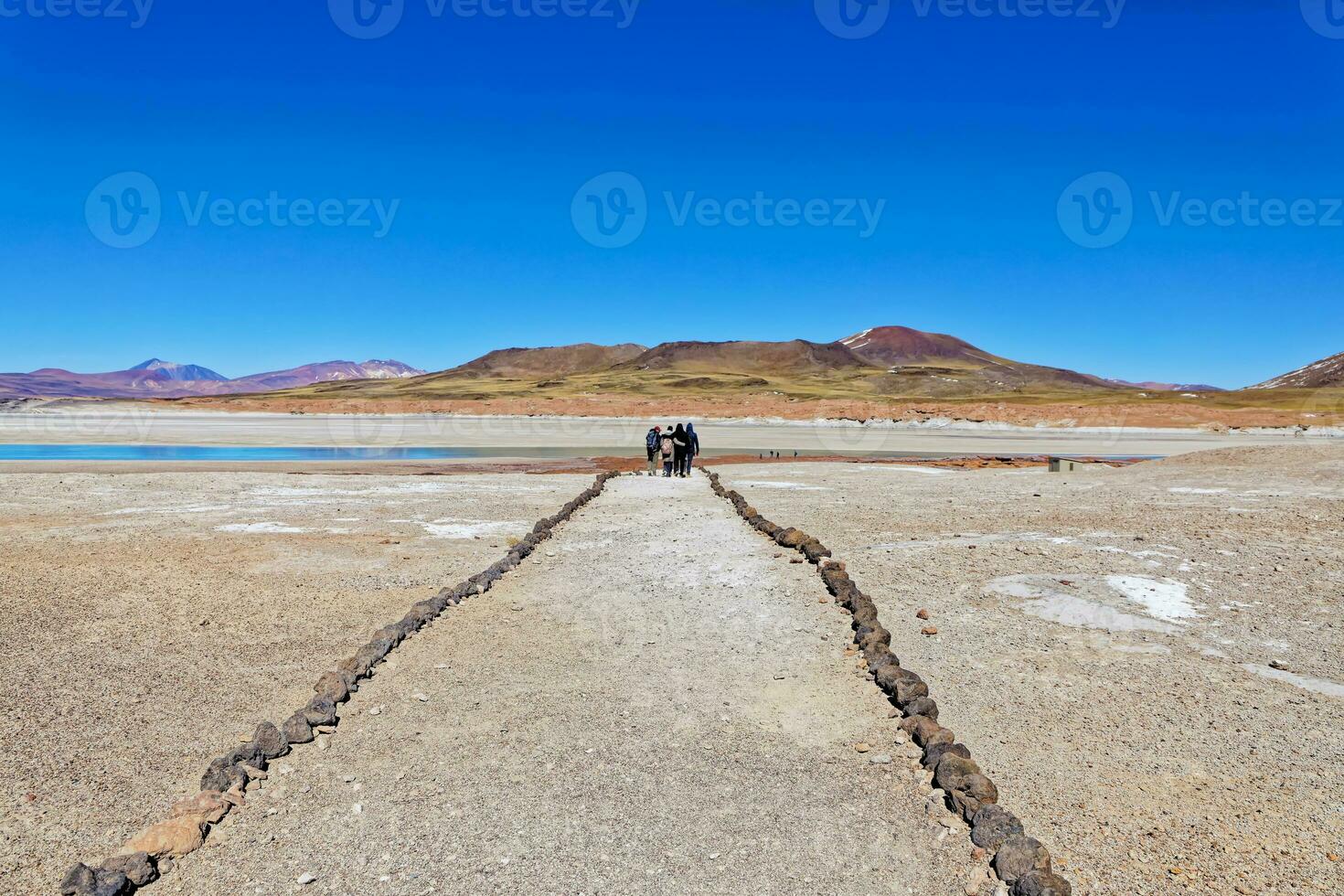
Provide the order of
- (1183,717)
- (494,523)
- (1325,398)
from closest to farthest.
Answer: (1183,717) → (494,523) → (1325,398)

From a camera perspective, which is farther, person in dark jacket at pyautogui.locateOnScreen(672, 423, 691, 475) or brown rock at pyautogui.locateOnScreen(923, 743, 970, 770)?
person in dark jacket at pyautogui.locateOnScreen(672, 423, 691, 475)

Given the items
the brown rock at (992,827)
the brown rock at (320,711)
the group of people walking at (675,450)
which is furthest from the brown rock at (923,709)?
the group of people walking at (675,450)

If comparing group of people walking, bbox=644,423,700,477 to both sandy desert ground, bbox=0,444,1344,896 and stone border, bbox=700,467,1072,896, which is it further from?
stone border, bbox=700,467,1072,896

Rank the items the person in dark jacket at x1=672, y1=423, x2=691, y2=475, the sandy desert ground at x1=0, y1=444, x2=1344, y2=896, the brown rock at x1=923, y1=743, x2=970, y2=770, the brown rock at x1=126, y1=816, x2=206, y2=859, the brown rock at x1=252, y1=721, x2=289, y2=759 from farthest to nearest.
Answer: the person in dark jacket at x1=672, y1=423, x2=691, y2=475, the brown rock at x1=252, y1=721, x2=289, y2=759, the brown rock at x1=923, y1=743, x2=970, y2=770, the sandy desert ground at x1=0, y1=444, x2=1344, y2=896, the brown rock at x1=126, y1=816, x2=206, y2=859

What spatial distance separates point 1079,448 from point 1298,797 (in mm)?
45175

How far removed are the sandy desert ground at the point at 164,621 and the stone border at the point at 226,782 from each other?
1.01ft

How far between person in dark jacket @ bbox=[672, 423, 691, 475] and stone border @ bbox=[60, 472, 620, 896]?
55.5ft

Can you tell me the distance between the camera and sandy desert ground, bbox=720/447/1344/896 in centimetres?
497

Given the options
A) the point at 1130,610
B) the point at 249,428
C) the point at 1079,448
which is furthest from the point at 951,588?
the point at 249,428

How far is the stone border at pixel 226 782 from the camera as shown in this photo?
14.3 ft

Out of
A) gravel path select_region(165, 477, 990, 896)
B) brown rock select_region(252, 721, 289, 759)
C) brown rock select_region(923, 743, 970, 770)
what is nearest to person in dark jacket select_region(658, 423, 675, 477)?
gravel path select_region(165, 477, 990, 896)

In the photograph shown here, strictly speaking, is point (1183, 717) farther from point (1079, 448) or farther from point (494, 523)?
point (1079, 448)

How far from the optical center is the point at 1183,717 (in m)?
6.65

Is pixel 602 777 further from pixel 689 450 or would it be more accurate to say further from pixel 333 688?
pixel 689 450
